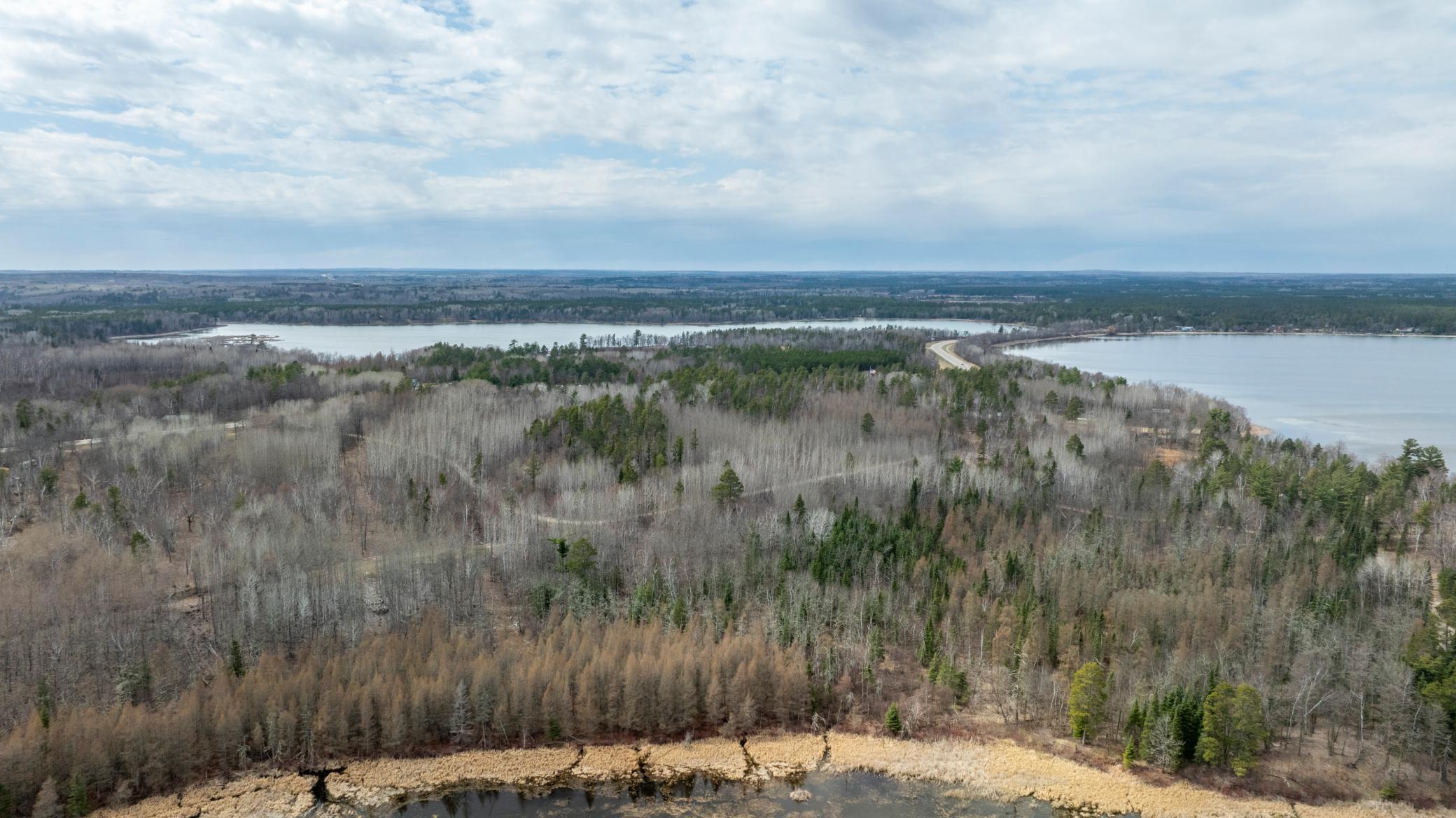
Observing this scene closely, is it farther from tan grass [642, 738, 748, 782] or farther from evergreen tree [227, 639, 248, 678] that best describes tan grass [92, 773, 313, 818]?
tan grass [642, 738, 748, 782]

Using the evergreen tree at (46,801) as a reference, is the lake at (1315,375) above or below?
above

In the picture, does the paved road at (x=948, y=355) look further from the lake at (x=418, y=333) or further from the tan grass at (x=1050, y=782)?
the tan grass at (x=1050, y=782)

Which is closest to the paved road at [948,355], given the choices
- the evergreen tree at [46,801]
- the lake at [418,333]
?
the lake at [418,333]

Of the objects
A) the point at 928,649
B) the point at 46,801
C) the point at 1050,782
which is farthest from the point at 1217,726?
the point at 46,801

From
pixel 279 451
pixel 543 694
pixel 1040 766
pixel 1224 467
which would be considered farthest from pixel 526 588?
pixel 1224 467

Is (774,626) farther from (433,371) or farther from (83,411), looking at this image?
(433,371)

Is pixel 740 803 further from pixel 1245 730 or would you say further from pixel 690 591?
pixel 1245 730

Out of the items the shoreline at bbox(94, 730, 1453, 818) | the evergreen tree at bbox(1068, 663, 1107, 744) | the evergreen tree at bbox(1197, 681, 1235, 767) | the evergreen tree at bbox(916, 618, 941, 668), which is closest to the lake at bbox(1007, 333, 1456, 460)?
the evergreen tree at bbox(1197, 681, 1235, 767)
